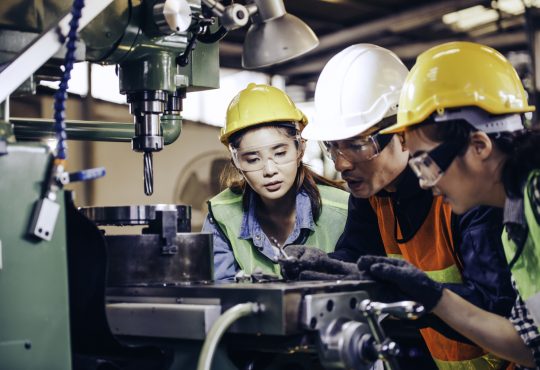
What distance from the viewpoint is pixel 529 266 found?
142cm

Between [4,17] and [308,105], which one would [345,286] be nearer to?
[4,17]

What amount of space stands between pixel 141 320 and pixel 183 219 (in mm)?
319

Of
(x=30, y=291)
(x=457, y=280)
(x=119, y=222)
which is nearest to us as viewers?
(x=30, y=291)

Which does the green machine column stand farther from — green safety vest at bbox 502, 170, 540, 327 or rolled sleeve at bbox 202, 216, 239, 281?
rolled sleeve at bbox 202, 216, 239, 281

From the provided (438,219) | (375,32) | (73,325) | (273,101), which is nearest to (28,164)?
(73,325)

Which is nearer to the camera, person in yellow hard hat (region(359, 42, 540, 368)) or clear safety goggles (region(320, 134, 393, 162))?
person in yellow hard hat (region(359, 42, 540, 368))

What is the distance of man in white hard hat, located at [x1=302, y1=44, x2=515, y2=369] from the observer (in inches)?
65.8

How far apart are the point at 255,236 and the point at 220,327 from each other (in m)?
1.08

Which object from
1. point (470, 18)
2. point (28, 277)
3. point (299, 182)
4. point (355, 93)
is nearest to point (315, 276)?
point (28, 277)

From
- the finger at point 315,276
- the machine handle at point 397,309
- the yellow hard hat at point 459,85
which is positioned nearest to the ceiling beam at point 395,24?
the yellow hard hat at point 459,85

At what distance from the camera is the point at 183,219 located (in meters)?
1.58

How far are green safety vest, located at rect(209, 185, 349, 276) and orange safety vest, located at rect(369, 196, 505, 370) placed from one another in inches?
11.0

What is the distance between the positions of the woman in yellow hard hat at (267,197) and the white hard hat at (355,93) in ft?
0.65

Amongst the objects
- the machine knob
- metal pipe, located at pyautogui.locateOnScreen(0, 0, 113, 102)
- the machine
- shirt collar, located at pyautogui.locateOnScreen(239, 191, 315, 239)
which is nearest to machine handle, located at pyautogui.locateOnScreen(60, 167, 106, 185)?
the machine
